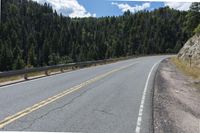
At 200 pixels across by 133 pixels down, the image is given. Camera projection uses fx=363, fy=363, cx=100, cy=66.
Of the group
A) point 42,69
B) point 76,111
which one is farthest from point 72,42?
point 76,111

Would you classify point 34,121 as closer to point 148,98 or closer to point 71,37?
point 148,98

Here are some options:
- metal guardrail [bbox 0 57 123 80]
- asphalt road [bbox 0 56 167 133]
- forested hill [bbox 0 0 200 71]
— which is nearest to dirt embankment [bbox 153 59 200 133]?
asphalt road [bbox 0 56 167 133]

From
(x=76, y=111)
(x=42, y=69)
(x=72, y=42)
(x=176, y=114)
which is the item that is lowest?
(x=176, y=114)

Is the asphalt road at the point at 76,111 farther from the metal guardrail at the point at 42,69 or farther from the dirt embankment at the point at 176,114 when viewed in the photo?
the metal guardrail at the point at 42,69

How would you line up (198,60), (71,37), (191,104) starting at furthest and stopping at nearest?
(71,37) < (198,60) < (191,104)

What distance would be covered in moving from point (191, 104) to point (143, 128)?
245 inches

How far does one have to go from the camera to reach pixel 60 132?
823cm

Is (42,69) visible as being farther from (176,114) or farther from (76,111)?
(176,114)

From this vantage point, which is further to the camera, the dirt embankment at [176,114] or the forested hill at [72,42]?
the forested hill at [72,42]

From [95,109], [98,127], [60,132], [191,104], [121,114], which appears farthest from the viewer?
[191,104]

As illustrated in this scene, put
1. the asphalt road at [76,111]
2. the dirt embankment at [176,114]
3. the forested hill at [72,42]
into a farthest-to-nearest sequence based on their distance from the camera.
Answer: the forested hill at [72,42] → the dirt embankment at [176,114] → the asphalt road at [76,111]

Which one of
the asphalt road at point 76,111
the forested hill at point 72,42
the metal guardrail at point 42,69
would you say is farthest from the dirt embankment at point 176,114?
the forested hill at point 72,42

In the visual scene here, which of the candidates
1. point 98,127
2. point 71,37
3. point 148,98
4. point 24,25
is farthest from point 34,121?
point 24,25

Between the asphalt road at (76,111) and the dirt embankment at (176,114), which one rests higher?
the asphalt road at (76,111)
